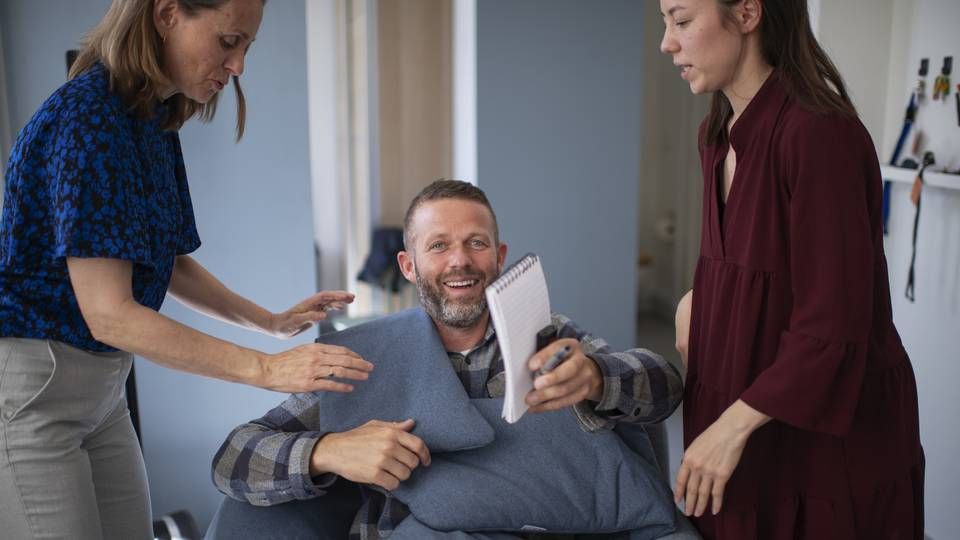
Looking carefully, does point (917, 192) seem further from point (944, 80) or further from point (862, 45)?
point (862, 45)

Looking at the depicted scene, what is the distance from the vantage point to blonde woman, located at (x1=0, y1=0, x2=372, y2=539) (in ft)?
4.18

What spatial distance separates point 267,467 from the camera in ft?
5.09

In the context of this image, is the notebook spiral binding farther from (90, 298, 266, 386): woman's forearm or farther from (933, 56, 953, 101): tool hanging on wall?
(933, 56, 953, 101): tool hanging on wall

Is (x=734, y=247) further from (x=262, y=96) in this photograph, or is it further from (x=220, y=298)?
(x=262, y=96)

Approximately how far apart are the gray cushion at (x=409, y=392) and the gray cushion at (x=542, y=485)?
0.16 feet

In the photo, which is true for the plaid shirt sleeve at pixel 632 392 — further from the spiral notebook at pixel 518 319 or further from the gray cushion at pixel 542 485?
the spiral notebook at pixel 518 319

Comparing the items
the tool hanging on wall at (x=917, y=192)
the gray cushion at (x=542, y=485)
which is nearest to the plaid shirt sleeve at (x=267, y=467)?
the gray cushion at (x=542, y=485)

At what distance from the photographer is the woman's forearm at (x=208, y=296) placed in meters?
1.81

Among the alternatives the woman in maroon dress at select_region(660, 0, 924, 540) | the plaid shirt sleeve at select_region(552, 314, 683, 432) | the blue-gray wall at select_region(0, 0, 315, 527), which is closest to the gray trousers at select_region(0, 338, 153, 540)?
the plaid shirt sleeve at select_region(552, 314, 683, 432)

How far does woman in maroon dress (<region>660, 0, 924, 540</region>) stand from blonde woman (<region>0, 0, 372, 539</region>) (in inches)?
21.2

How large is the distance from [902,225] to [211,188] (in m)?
2.08

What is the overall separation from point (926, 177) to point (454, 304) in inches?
58.0

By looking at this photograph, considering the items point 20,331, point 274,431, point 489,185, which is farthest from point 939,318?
point 20,331

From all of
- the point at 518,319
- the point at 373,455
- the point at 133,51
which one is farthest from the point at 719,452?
the point at 133,51
